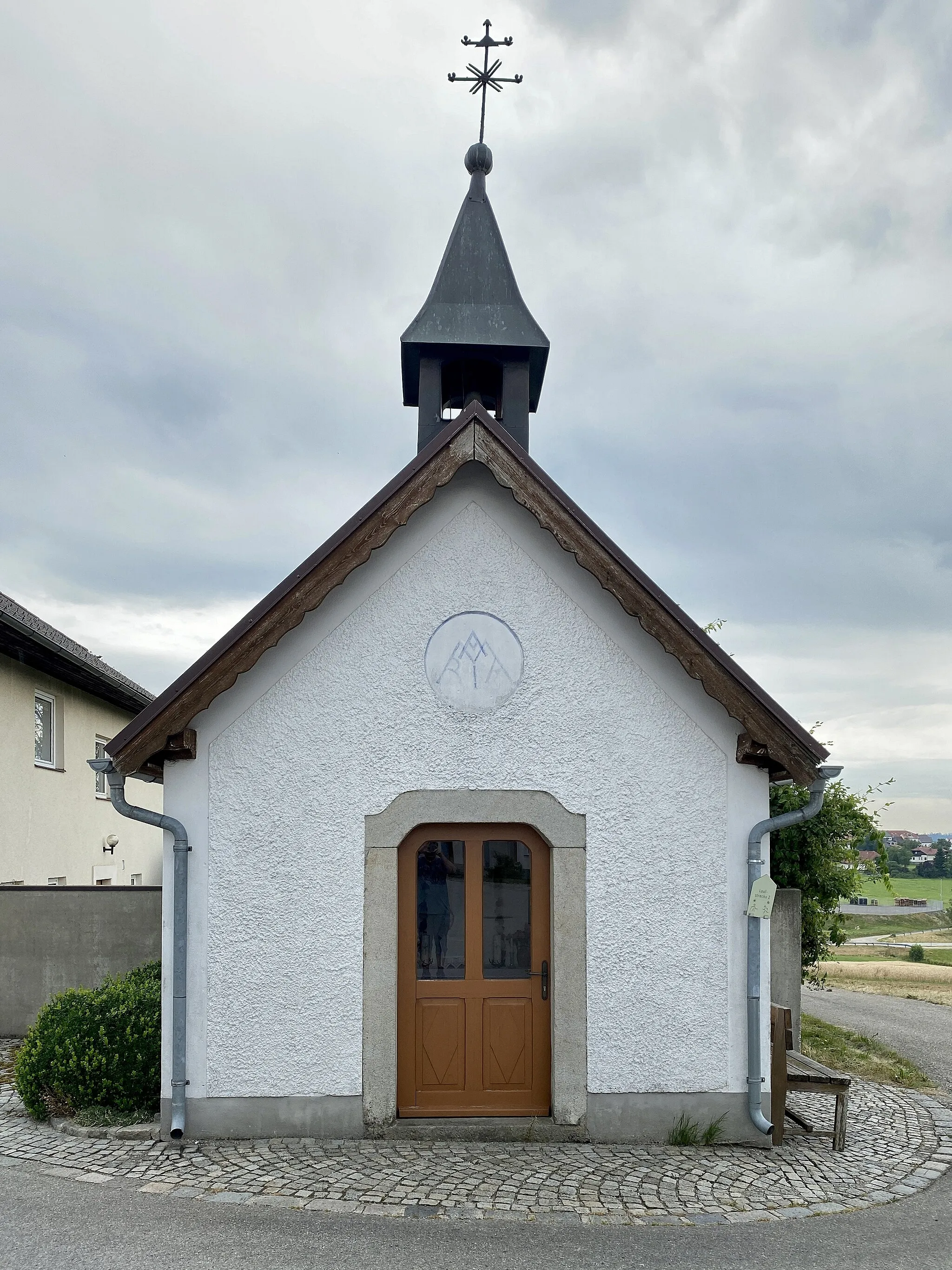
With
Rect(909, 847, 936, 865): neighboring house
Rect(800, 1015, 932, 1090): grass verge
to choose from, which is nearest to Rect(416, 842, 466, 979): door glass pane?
Rect(800, 1015, 932, 1090): grass verge

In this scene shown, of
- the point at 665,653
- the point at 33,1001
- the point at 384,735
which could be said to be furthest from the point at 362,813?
the point at 33,1001

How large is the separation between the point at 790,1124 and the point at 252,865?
177 inches

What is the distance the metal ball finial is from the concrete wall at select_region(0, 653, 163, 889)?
8423 mm

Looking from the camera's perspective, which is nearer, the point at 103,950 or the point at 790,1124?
the point at 790,1124

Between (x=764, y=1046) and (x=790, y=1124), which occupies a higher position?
(x=764, y=1046)

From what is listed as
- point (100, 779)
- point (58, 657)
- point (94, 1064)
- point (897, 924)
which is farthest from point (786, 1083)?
point (897, 924)

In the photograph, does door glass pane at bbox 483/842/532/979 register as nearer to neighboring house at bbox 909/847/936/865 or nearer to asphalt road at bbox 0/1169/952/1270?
asphalt road at bbox 0/1169/952/1270

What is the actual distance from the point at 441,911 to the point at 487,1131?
1.55 metres

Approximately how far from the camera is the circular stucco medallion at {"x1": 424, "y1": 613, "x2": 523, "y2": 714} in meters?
7.48

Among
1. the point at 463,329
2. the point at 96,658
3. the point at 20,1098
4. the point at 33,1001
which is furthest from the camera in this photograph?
the point at 96,658

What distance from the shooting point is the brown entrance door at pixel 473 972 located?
7.40 metres

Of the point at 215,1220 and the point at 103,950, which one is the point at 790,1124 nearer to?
the point at 215,1220

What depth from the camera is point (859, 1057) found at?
10695 mm

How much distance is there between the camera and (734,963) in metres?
7.34
